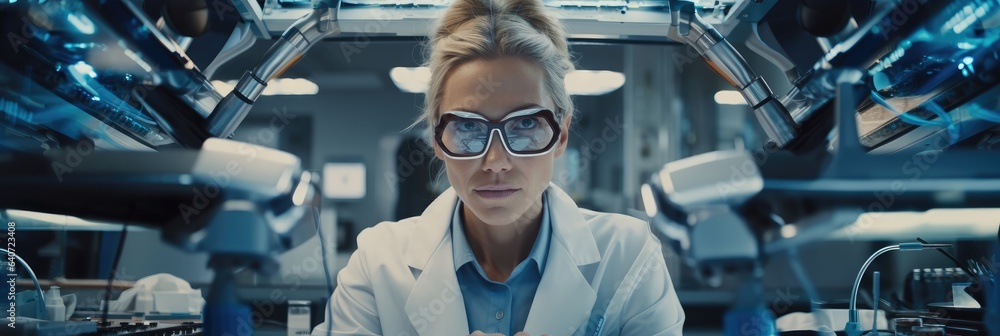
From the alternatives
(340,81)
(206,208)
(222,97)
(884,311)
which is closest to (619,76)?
(340,81)

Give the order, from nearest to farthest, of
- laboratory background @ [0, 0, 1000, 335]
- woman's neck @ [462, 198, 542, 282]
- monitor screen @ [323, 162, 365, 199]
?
laboratory background @ [0, 0, 1000, 335] → woman's neck @ [462, 198, 542, 282] → monitor screen @ [323, 162, 365, 199]

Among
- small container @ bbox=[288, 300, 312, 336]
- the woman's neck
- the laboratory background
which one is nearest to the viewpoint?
the laboratory background

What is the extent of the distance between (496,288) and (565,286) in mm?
176

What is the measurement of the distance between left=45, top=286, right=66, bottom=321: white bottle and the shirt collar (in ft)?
2.93

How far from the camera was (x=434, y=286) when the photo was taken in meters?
1.44

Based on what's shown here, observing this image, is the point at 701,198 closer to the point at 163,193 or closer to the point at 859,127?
the point at 859,127

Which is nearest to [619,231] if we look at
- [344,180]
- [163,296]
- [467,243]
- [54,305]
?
[467,243]

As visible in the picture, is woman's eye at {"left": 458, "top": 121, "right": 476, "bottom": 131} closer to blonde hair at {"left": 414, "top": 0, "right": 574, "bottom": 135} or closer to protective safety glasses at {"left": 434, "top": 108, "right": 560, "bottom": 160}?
protective safety glasses at {"left": 434, "top": 108, "right": 560, "bottom": 160}

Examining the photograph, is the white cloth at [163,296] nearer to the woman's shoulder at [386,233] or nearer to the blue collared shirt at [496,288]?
the woman's shoulder at [386,233]

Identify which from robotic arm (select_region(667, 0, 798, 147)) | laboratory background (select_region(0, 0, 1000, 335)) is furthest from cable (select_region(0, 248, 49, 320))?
robotic arm (select_region(667, 0, 798, 147))

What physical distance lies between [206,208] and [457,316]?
55 cm

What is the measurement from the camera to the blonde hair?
1.42 metres

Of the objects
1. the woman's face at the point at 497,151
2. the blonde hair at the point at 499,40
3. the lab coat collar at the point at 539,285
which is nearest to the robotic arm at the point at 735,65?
the blonde hair at the point at 499,40

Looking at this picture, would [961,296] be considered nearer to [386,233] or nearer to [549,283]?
[549,283]
